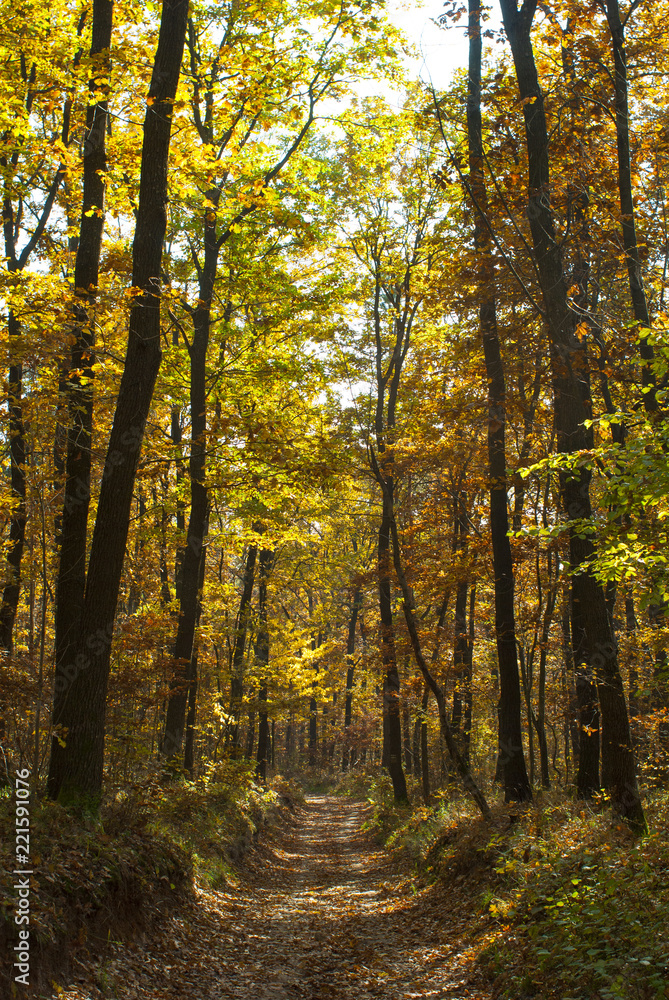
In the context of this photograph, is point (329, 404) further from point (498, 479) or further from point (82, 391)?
point (82, 391)

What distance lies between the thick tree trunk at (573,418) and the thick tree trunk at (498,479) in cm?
77

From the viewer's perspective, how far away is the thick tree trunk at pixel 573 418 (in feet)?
24.4

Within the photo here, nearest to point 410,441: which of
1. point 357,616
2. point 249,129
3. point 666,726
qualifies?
point 249,129

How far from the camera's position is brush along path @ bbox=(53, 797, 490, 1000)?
5.62 metres

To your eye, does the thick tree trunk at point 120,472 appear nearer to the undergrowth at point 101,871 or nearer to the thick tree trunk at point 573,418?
the undergrowth at point 101,871

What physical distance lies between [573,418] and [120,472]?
5.86m

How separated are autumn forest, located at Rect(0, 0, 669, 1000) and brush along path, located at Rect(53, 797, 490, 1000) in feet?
0.62

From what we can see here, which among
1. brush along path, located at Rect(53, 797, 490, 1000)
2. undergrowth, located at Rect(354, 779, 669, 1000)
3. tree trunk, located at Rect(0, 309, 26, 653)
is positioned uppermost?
tree trunk, located at Rect(0, 309, 26, 653)

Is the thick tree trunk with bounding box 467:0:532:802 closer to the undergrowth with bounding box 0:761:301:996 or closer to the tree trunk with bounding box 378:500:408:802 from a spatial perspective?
the tree trunk with bounding box 378:500:408:802

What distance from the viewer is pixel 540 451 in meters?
13.5

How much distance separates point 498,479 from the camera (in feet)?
34.0

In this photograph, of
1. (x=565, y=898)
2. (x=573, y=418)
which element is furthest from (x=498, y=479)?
(x=565, y=898)

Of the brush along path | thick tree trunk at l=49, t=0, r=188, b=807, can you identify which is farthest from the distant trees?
the brush along path

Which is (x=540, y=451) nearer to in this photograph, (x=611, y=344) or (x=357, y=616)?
(x=611, y=344)
